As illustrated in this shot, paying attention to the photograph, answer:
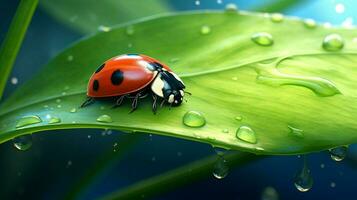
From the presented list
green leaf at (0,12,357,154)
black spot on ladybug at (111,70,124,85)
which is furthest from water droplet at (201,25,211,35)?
black spot on ladybug at (111,70,124,85)

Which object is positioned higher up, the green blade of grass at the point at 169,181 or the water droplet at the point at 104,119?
the green blade of grass at the point at 169,181

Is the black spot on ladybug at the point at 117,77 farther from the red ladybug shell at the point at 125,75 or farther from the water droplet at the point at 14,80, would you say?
the water droplet at the point at 14,80

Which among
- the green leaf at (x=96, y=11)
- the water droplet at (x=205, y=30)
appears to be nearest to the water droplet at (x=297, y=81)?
the water droplet at (x=205, y=30)

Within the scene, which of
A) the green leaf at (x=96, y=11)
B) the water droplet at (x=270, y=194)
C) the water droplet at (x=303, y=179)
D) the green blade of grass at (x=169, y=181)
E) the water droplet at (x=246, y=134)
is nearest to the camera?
the water droplet at (x=246, y=134)

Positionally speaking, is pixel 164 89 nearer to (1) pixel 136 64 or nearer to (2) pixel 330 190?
(1) pixel 136 64

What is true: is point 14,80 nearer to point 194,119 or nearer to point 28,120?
point 28,120

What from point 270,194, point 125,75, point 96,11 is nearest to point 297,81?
point 125,75

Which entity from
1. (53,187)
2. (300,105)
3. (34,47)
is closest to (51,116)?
(300,105)
